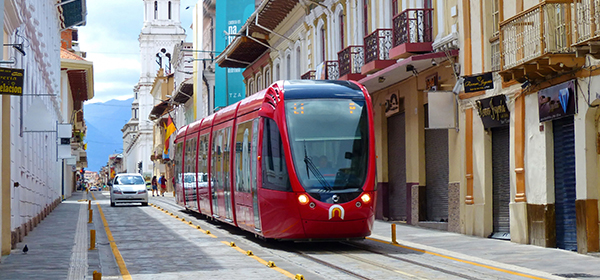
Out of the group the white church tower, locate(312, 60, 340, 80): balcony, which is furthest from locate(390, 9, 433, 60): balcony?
the white church tower

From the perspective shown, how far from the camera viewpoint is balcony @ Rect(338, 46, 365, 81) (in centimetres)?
2695

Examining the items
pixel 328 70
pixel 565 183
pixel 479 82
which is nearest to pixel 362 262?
pixel 565 183

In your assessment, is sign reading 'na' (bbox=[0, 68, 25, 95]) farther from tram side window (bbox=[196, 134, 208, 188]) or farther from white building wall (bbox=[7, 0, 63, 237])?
tram side window (bbox=[196, 134, 208, 188])

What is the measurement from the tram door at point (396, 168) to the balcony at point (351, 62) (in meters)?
1.87

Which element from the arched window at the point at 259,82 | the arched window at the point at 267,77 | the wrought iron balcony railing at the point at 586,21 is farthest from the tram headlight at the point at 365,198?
the arched window at the point at 259,82

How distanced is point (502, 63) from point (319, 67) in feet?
46.6

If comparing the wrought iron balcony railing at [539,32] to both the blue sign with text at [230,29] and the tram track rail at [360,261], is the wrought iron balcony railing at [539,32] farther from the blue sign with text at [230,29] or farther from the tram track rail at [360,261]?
the blue sign with text at [230,29]

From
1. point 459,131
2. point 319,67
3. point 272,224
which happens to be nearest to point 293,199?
point 272,224

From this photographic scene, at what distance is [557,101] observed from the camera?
53.2 ft

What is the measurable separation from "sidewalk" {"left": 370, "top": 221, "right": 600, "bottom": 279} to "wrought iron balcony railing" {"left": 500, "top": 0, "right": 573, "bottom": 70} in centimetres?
350

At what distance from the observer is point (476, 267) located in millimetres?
13078

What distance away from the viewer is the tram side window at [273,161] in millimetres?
15734

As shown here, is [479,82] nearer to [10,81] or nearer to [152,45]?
[10,81]

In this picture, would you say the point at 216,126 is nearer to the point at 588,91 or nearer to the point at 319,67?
the point at 319,67
